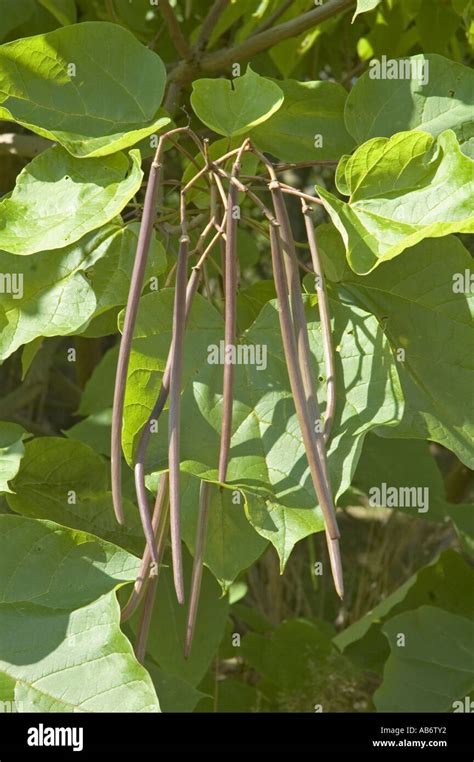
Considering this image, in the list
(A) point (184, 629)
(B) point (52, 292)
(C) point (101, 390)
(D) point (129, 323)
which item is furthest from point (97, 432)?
(D) point (129, 323)

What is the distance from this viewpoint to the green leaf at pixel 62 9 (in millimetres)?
939

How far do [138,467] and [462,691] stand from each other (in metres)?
0.49

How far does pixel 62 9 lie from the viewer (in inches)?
37.6

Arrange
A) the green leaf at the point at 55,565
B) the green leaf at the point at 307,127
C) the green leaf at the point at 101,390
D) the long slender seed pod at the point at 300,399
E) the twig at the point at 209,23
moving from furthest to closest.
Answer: the green leaf at the point at 101,390 → the twig at the point at 209,23 → the green leaf at the point at 307,127 → the green leaf at the point at 55,565 → the long slender seed pod at the point at 300,399

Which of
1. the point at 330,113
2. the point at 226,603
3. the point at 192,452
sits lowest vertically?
the point at 226,603

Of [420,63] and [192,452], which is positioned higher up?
[420,63]

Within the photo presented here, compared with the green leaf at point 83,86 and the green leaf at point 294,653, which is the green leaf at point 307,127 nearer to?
the green leaf at point 83,86

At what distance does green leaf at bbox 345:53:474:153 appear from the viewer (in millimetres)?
761

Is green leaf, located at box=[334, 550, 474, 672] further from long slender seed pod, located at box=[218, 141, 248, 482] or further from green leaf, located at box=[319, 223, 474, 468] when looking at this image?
long slender seed pod, located at box=[218, 141, 248, 482]

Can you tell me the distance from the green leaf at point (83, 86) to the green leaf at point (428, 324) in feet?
0.57

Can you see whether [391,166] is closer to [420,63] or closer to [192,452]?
[420,63]

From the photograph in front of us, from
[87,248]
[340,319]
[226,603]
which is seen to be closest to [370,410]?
[340,319]

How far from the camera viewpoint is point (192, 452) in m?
0.68

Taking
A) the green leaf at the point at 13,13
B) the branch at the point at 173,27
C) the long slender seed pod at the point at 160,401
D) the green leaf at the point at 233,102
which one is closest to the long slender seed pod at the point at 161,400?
the long slender seed pod at the point at 160,401
